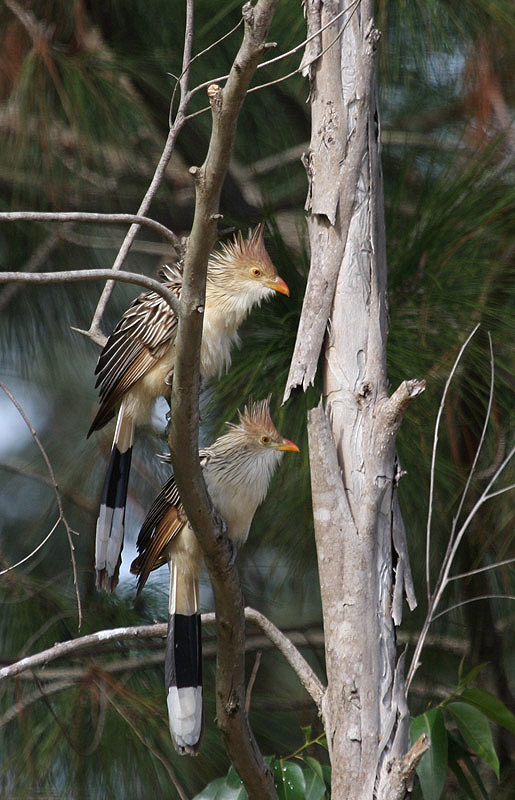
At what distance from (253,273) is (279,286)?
6 cm

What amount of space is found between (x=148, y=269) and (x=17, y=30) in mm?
796

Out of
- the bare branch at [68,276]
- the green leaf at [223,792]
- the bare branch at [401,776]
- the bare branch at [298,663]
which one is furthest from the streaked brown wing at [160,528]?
the bare branch at [68,276]

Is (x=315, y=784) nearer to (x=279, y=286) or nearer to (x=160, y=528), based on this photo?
(x=160, y=528)

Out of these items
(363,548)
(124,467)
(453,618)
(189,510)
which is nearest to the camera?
(189,510)

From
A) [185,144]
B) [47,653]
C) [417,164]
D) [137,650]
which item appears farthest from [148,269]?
[47,653]

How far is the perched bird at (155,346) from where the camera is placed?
6.29 ft

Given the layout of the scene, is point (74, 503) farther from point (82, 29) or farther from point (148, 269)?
point (82, 29)

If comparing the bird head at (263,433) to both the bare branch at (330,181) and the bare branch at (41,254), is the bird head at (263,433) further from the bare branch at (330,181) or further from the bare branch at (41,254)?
the bare branch at (41,254)

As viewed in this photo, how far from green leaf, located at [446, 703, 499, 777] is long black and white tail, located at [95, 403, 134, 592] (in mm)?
670

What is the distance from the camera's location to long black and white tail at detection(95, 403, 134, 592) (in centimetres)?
183

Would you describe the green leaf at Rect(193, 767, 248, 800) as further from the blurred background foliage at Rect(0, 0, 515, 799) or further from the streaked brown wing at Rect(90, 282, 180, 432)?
the streaked brown wing at Rect(90, 282, 180, 432)

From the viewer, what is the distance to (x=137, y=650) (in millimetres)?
2471

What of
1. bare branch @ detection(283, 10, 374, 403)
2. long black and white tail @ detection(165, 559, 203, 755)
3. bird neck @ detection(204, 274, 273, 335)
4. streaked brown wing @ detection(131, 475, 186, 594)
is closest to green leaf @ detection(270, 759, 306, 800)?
long black and white tail @ detection(165, 559, 203, 755)

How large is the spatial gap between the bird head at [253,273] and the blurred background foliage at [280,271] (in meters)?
0.14
